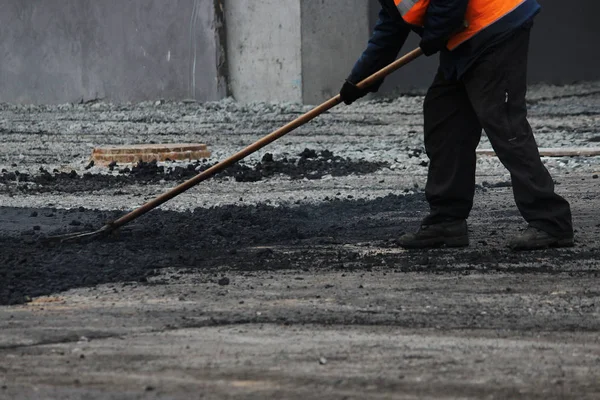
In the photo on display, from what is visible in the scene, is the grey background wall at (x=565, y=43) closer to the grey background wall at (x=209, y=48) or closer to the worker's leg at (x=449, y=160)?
the grey background wall at (x=209, y=48)

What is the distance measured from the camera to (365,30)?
14.3 metres

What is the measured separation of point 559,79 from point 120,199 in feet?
31.9

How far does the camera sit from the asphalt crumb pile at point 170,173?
8320 millimetres

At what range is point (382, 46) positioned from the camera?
214 inches

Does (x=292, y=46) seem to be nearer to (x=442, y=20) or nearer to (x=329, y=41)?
(x=329, y=41)

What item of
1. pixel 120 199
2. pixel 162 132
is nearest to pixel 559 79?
pixel 162 132

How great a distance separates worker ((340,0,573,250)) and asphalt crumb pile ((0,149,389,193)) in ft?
10.1

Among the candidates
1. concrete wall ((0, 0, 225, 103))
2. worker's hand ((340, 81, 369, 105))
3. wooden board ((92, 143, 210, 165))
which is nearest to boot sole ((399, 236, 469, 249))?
worker's hand ((340, 81, 369, 105))

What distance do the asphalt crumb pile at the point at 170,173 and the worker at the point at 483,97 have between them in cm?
307

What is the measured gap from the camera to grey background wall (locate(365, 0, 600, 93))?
50.8ft

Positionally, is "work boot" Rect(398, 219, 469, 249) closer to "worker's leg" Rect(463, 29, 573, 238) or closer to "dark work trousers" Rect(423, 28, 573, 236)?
"dark work trousers" Rect(423, 28, 573, 236)

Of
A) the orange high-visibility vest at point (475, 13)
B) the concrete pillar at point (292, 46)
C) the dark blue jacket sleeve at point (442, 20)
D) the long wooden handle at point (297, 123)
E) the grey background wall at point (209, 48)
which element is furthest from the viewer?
the grey background wall at point (209, 48)

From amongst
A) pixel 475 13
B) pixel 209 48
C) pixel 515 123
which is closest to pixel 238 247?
pixel 515 123

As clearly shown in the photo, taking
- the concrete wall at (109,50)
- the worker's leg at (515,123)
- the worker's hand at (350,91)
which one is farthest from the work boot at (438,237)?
the concrete wall at (109,50)
